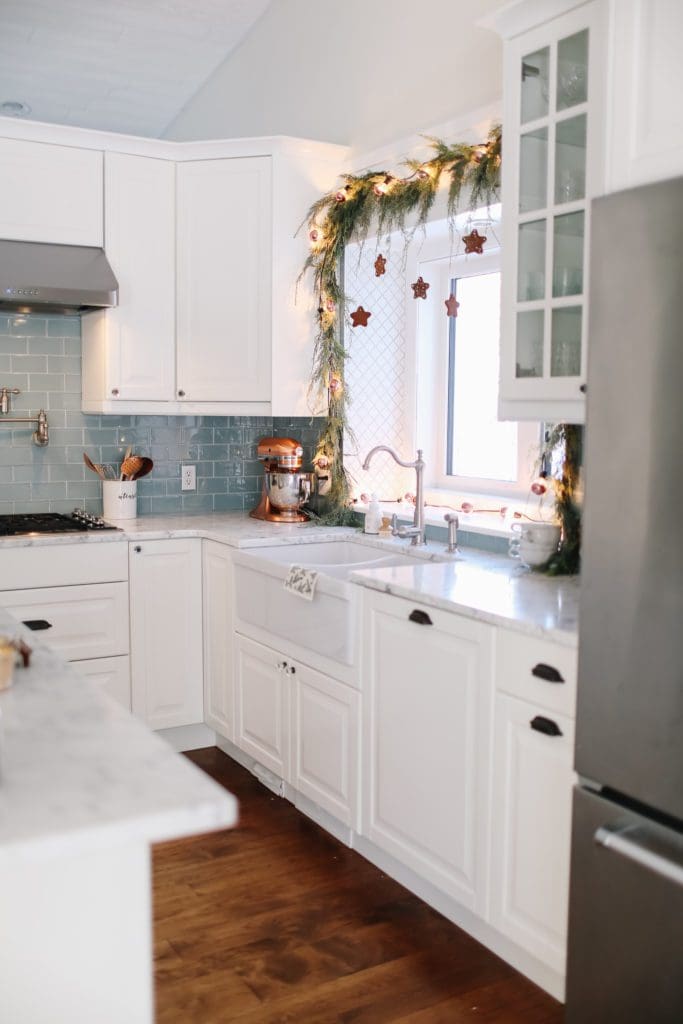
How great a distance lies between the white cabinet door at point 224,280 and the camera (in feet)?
13.5

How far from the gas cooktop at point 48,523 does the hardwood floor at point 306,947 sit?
1.26 m

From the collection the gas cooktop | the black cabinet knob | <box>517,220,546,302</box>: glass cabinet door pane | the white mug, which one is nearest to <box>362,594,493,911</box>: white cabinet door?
the black cabinet knob

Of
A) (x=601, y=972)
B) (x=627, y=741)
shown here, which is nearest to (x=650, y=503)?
(x=627, y=741)

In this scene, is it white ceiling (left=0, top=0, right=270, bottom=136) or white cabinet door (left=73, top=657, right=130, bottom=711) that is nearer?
white cabinet door (left=73, top=657, right=130, bottom=711)

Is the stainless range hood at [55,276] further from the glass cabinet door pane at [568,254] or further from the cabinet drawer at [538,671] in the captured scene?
the cabinet drawer at [538,671]

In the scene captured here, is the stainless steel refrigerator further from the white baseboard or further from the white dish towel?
the white baseboard

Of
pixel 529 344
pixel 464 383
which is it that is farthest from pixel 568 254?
pixel 464 383

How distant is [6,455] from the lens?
4234 mm

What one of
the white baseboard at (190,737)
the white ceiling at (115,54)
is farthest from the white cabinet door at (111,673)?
the white ceiling at (115,54)

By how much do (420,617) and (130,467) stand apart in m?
2.02

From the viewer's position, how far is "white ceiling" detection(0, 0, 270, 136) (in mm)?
4539

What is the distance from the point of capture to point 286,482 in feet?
13.8

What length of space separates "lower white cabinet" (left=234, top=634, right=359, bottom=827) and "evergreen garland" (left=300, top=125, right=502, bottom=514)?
831 millimetres

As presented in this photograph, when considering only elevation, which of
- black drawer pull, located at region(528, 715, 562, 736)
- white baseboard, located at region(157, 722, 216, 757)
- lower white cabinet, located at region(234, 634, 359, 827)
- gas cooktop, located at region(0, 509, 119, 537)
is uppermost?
gas cooktop, located at region(0, 509, 119, 537)
